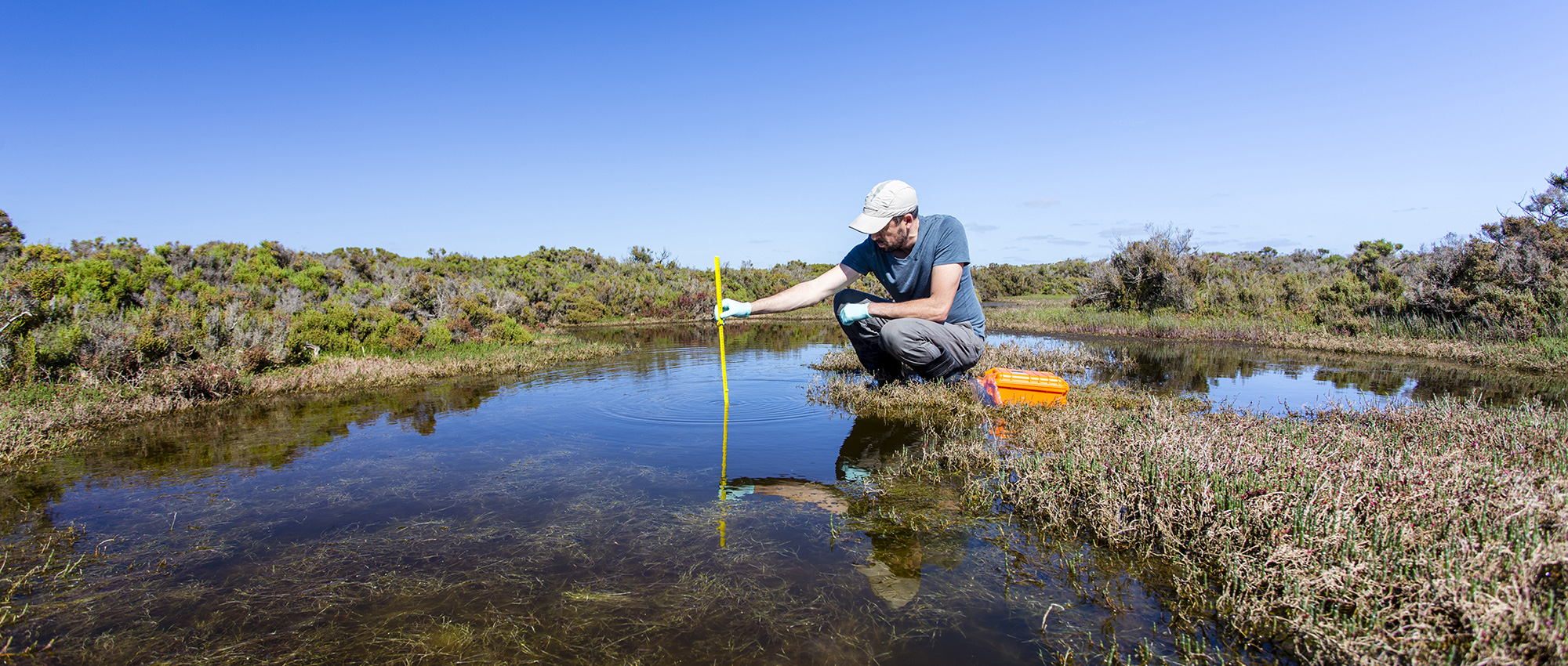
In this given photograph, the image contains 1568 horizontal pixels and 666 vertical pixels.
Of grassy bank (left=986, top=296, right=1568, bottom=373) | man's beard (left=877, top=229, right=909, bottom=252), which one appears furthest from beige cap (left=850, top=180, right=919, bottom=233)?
grassy bank (left=986, top=296, right=1568, bottom=373)

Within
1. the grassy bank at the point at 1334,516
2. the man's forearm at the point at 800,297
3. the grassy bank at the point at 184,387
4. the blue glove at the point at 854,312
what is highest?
the man's forearm at the point at 800,297

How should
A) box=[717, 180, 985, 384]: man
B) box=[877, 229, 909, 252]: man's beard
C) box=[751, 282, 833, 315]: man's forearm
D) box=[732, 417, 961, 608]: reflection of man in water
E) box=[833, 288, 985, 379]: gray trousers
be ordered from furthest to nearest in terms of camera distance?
box=[833, 288, 985, 379]: gray trousers, box=[751, 282, 833, 315]: man's forearm, box=[877, 229, 909, 252]: man's beard, box=[717, 180, 985, 384]: man, box=[732, 417, 961, 608]: reflection of man in water

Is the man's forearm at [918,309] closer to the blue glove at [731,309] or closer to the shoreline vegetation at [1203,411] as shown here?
the shoreline vegetation at [1203,411]

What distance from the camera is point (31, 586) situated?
3.06m

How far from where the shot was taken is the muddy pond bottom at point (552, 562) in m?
2.62

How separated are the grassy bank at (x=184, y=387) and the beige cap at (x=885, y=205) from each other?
22.4ft

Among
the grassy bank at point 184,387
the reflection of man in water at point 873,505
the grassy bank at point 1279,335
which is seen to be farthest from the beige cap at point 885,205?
the grassy bank at point 1279,335

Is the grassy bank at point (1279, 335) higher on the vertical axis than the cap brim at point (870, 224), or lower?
lower

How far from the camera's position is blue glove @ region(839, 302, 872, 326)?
6.64m

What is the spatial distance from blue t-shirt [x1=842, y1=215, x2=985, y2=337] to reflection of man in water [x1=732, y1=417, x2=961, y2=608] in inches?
53.0

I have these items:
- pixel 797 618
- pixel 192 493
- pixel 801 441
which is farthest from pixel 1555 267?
pixel 192 493

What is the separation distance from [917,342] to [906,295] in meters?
0.48

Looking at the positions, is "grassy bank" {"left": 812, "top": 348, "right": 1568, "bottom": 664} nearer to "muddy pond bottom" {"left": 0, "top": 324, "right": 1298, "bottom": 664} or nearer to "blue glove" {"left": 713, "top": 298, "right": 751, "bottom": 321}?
"muddy pond bottom" {"left": 0, "top": 324, "right": 1298, "bottom": 664}

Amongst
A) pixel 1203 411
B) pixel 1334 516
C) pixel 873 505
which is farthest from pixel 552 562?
pixel 1203 411
